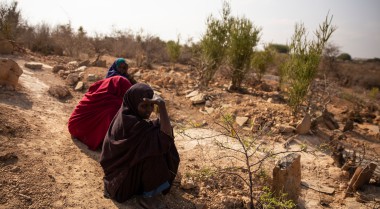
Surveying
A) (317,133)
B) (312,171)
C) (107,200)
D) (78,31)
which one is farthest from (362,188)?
(78,31)

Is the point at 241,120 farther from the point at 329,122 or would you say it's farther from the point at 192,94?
the point at 329,122

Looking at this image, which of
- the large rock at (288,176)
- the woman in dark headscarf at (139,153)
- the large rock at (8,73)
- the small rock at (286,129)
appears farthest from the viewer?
the small rock at (286,129)

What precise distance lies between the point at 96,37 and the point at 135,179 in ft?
43.2

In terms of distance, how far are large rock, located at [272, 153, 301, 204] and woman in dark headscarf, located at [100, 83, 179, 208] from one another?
4.01 ft

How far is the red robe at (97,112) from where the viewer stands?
3.99 m

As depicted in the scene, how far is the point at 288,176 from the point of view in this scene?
328cm

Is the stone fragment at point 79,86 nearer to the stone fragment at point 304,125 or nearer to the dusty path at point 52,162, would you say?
the dusty path at point 52,162

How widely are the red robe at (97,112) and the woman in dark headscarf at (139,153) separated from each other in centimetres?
97

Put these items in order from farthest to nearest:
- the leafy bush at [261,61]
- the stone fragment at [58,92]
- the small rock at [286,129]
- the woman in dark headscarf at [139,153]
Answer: the leafy bush at [261,61]
the stone fragment at [58,92]
the small rock at [286,129]
the woman in dark headscarf at [139,153]

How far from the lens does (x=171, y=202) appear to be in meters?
3.14

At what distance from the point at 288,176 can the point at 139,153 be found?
68.8 inches

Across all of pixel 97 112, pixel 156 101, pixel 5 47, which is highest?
pixel 5 47

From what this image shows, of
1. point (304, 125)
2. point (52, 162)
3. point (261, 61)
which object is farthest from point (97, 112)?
point (261, 61)

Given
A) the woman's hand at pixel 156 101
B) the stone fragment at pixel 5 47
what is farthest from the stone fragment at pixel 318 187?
the stone fragment at pixel 5 47
